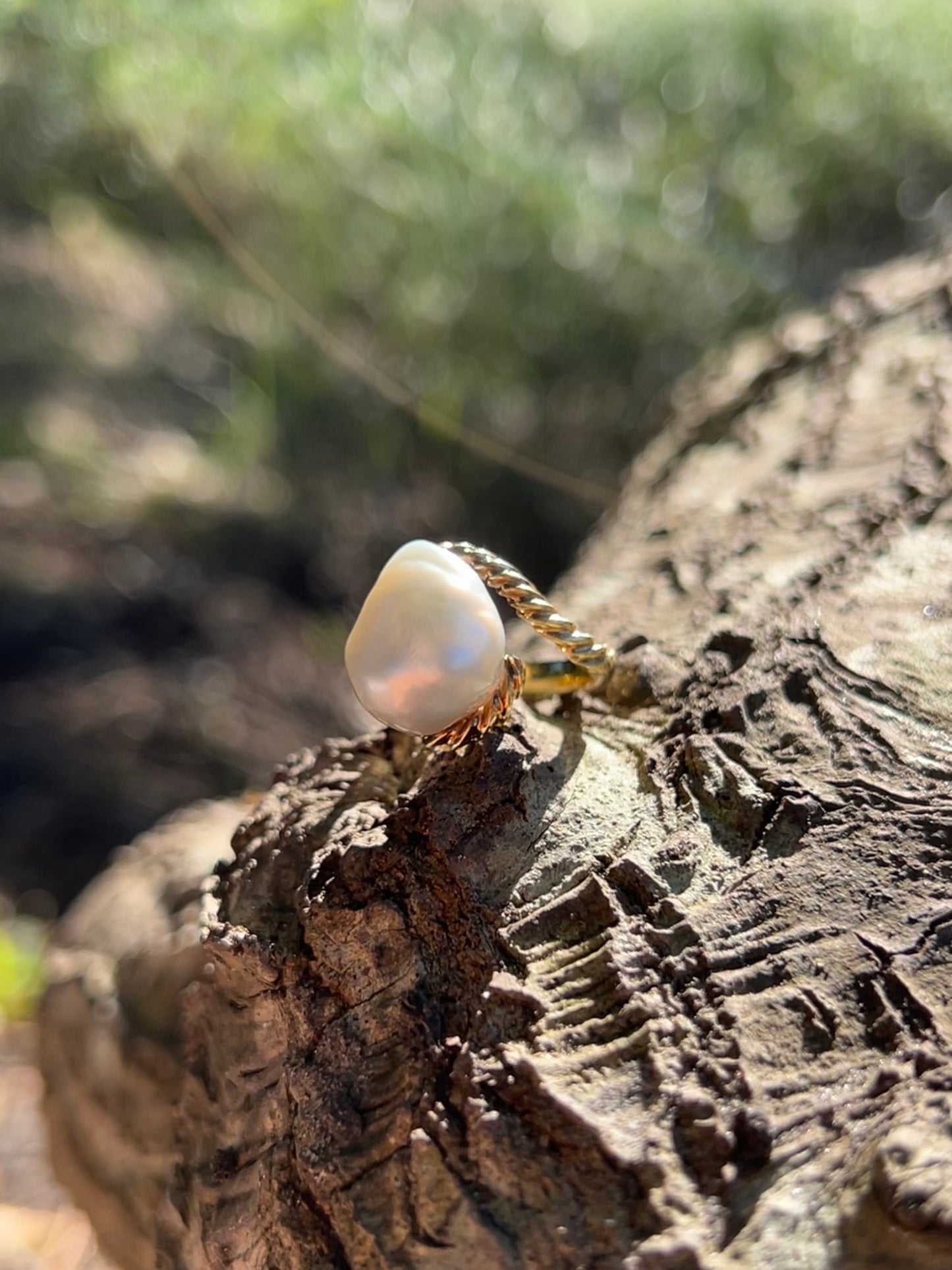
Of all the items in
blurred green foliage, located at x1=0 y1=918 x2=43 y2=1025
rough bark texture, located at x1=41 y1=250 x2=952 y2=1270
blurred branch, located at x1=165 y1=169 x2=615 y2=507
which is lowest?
rough bark texture, located at x1=41 y1=250 x2=952 y2=1270

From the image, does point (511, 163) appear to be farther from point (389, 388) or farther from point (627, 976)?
point (627, 976)

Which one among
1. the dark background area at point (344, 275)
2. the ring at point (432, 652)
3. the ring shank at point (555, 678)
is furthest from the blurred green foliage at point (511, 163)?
the ring at point (432, 652)

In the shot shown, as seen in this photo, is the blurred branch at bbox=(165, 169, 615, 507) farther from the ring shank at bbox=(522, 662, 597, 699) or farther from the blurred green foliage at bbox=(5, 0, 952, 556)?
the ring shank at bbox=(522, 662, 597, 699)

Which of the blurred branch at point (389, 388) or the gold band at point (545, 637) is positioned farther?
the blurred branch at point (389, 388)

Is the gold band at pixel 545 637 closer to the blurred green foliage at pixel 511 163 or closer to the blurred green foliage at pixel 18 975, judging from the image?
the blurred green foliage at pixel 511 163

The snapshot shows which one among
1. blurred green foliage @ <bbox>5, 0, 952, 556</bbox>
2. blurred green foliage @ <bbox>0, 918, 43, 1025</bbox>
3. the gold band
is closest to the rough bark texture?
the gold band

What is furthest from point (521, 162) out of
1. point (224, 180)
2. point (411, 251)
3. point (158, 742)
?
point (158, 742)
